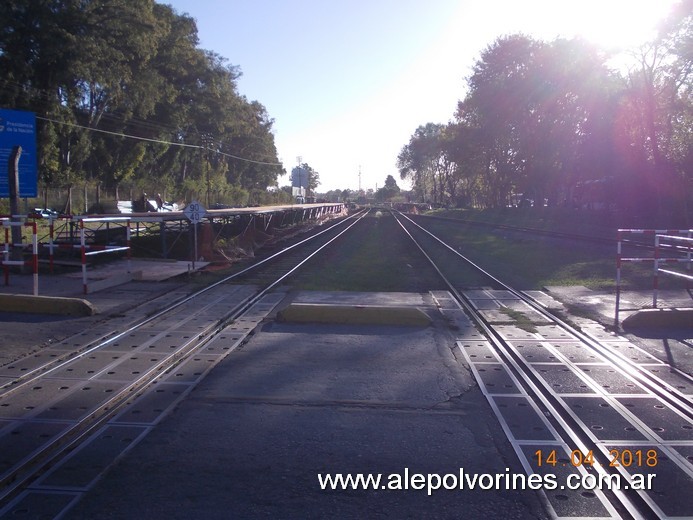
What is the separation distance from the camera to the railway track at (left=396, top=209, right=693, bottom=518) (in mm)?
4559

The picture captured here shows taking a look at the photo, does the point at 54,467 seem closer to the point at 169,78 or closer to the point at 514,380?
the point at 514,380

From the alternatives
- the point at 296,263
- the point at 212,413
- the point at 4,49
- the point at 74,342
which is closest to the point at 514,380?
the point at 212,413

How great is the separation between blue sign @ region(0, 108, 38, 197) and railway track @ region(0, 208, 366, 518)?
7672 mm

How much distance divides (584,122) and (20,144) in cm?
4318

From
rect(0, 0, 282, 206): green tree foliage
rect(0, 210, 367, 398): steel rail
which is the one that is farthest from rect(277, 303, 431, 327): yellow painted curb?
rect(0, 0, 282, 206): green tree foliage

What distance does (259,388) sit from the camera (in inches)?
273

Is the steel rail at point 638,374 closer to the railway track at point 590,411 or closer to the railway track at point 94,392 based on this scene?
the railway track at point 590,411

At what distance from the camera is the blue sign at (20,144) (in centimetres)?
1620

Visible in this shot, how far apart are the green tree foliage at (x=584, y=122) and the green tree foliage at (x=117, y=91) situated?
27029 millimetres

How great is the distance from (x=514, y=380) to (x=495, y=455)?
215cm

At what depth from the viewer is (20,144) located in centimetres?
1659

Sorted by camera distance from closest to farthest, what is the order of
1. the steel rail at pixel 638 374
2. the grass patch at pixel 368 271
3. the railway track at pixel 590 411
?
the railway track at pixel 590 411, the steel rail at pixel 638 374, the grass patch at pixel 368 271

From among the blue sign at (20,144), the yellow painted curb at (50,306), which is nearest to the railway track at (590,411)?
the yellow painted curb at (50,306)

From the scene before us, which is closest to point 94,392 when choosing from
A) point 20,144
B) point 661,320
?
point 661,320
